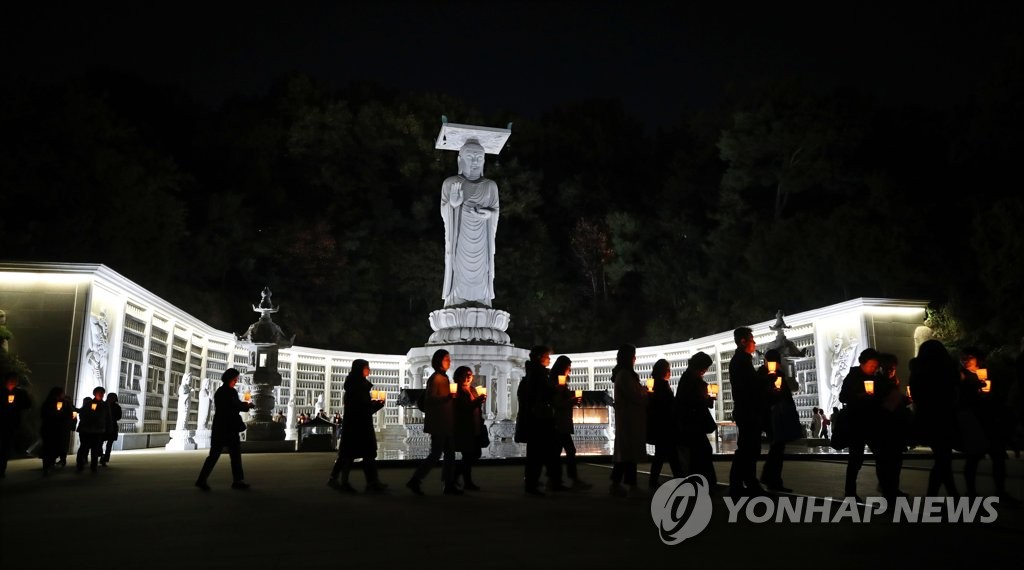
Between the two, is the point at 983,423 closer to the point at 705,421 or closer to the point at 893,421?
the point at 893,421

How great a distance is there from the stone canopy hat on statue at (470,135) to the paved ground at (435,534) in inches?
445

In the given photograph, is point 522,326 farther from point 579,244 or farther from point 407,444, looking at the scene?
point 407,444

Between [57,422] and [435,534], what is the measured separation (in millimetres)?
7168

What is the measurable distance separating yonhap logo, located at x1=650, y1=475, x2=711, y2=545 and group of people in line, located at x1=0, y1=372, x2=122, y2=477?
7.26 meters

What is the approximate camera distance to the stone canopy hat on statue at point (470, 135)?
16.6m

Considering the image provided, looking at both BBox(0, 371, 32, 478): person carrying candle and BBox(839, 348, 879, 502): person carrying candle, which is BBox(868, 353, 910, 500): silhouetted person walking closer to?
BBox(839, 348, 879, 502): person carrying candle

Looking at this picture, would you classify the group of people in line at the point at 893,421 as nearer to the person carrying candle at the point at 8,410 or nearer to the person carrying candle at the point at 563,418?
the person carrying candle at the point at 563,418

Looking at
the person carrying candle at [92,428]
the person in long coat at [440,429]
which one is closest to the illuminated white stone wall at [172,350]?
the person carrying candle at [92,428]

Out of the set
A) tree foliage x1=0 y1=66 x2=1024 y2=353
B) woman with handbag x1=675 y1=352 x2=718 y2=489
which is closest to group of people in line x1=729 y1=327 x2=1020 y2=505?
woman with handbag x1=675 y1=352 x2=718 y2=489

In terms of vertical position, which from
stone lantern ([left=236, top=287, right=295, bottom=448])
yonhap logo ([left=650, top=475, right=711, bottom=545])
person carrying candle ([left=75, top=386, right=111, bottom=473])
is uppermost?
stone lantern ([left=236, top=287, right=295, bottom=448])

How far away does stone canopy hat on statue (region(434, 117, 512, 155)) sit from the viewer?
54.5ft

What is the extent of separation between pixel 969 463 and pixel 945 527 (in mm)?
1268

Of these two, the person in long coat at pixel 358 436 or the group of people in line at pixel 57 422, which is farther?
the group of people in line at pixel 57 422

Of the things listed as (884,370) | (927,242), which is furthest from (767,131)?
(884,370)
